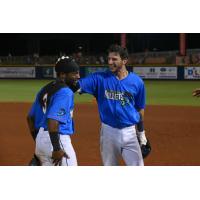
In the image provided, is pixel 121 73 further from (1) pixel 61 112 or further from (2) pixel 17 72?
(2) pixel 17 72

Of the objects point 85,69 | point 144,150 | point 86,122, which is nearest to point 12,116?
point 86,122

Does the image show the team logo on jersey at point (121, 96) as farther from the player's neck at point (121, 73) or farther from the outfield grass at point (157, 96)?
the outfield grass at point (157, 96)

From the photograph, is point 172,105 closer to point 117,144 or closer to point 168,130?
point 168,130

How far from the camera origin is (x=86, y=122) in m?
11.1

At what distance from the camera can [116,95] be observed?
15.3 ft

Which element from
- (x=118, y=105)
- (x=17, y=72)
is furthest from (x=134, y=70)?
(x=118, y=105)

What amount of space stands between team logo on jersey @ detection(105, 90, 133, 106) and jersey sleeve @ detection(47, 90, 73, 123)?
0.77 metres

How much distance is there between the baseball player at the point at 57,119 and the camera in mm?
3896

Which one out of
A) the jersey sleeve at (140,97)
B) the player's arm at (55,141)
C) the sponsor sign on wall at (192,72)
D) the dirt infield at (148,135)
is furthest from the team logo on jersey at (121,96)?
the sponsor sign on wall at (192,72)

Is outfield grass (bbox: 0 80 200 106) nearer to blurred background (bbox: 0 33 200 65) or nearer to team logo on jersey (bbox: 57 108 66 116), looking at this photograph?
blurred background (bbox: 0 33 200 65)

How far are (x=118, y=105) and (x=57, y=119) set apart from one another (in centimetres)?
101

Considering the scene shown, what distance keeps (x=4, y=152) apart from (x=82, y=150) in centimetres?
Result: 151

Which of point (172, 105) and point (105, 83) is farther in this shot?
point (172, 105)

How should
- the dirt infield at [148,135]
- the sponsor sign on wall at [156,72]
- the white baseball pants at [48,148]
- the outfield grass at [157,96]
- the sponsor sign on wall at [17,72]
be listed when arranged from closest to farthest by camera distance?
1. the white baseball pants at [48,148]
2. the dirt infield at [148,135]
3. the outfield grass at [157,96]
4. the sponsor sign on wall at [156,72]
5. the sponsor sign on wall at [17,72]
